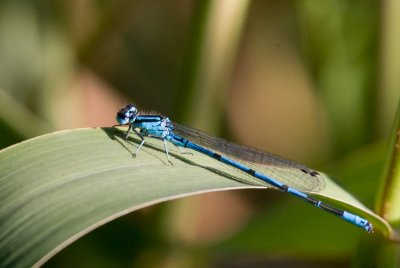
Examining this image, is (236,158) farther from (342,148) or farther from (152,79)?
(152,79)

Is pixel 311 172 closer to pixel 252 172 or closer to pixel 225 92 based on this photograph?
pixel 252 172

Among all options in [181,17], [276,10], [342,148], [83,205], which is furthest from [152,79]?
[83,205]

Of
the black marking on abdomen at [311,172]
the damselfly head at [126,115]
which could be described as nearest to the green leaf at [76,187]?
the black marking on abdomen at [311,172]

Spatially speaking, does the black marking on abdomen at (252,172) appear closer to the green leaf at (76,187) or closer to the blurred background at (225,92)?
the blurred background at (225,92)

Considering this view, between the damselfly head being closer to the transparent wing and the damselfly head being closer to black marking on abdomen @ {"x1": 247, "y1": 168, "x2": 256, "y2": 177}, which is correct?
the transparent wing

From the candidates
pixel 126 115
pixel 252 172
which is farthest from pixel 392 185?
pixel 126 115

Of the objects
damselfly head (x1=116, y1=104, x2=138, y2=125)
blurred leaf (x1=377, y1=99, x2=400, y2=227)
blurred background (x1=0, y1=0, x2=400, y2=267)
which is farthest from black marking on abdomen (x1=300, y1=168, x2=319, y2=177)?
damselfly head (x1=116, y1=104, x2=138, y2=125)
